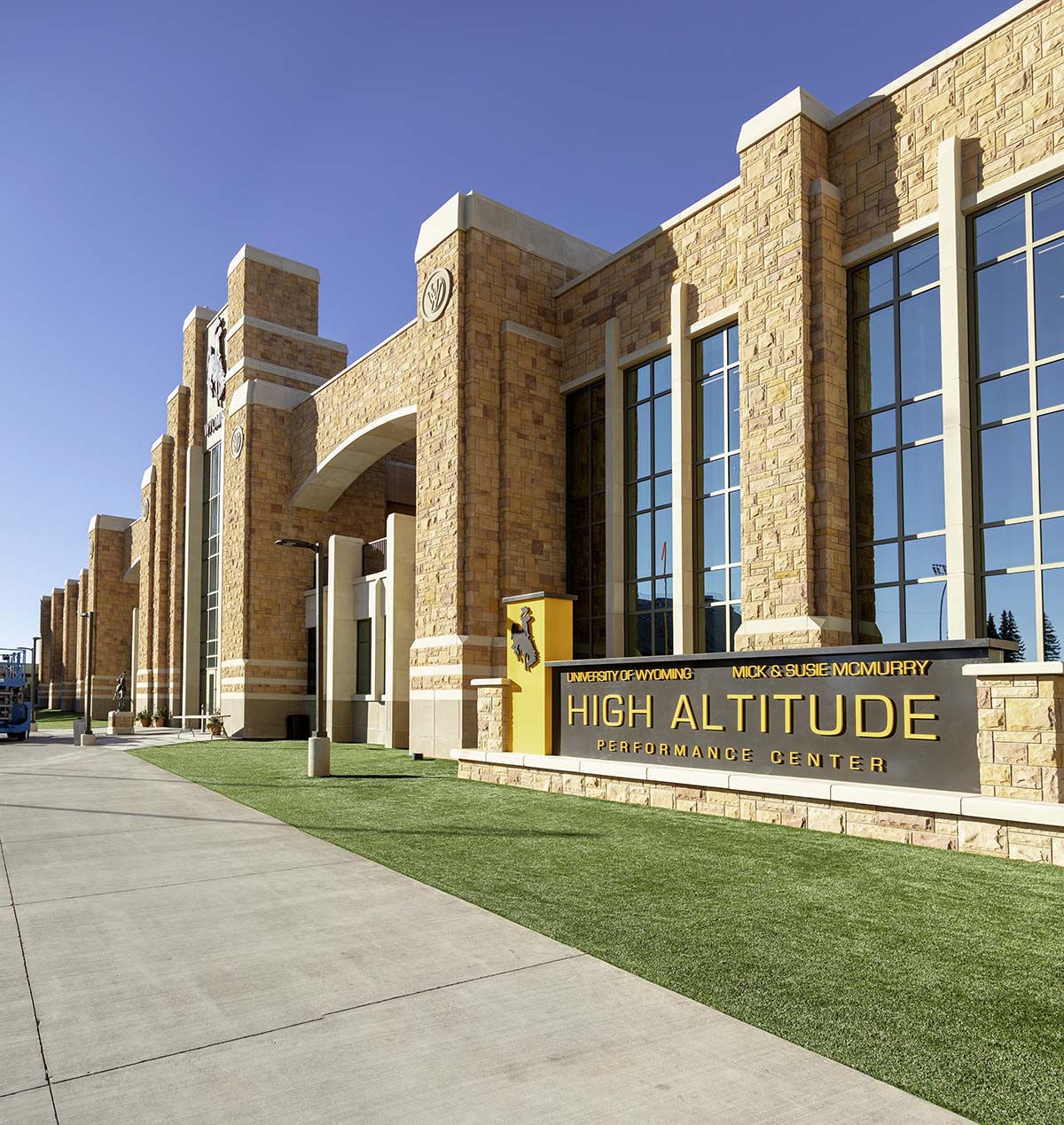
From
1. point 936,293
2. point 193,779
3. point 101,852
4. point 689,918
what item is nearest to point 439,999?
point 689,918

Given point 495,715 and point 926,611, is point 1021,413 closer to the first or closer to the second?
point 926,611

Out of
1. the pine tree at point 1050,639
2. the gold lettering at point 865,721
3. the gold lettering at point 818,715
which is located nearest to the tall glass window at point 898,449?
the pine tree at point 1050,639

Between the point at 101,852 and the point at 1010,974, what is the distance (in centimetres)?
884

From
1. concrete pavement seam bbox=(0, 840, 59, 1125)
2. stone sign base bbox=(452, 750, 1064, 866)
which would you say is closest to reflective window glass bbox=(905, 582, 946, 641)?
stone sign base bbox=(452, 750, 1064, 866)

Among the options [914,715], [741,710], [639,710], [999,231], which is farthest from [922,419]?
[914,715]

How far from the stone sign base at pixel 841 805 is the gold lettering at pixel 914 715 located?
0.63 meters

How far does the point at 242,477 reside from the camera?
3400cm

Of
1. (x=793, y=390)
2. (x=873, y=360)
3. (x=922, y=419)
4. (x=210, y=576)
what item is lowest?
(x=210, y=576)

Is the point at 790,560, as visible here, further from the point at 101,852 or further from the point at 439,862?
the point at 101,852

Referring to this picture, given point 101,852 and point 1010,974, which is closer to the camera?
point 1010,974

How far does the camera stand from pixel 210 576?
40688mm

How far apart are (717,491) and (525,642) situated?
604cm

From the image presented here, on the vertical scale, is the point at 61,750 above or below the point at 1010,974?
below

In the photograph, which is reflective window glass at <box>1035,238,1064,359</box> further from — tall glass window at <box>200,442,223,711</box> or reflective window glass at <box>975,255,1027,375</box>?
tall glass window at <box>200,442,223,711</box>
